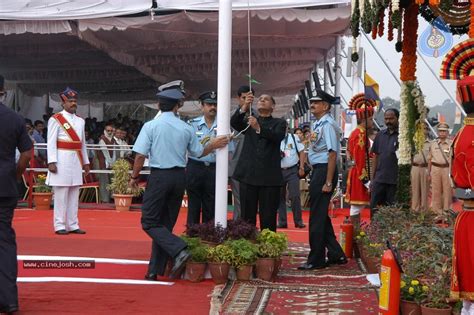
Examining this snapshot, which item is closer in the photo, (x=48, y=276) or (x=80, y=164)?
(x=48, y=276)

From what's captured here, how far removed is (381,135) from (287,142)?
9.77 feet

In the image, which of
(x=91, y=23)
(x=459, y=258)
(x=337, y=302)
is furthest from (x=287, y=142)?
(x=459, y=258)

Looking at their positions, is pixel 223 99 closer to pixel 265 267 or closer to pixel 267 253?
pixel 267 253

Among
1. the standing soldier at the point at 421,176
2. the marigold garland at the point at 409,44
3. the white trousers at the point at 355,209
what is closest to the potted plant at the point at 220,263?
the marigold garland at the point at 409,44

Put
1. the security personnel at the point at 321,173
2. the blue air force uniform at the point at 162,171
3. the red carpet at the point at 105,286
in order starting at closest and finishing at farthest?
the red carpet at the point at 105,286
the blue air force uniform at the point at 162,171
the security personnel at the point at 321,173

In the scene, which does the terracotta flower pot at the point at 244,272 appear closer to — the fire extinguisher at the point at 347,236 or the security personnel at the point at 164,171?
the security personnel at the point at 164,171

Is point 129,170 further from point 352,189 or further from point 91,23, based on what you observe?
point 352,189

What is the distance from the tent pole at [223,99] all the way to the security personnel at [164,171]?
166 mm

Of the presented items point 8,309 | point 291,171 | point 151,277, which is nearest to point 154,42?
point 291,171

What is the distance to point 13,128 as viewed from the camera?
603 cm

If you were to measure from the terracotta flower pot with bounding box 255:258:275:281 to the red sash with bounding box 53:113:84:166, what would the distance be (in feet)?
15.0

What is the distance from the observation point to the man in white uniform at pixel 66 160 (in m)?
10.8

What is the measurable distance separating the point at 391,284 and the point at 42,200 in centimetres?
1099

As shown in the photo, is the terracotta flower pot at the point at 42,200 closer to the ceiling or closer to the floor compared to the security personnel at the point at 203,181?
closer to the floor
